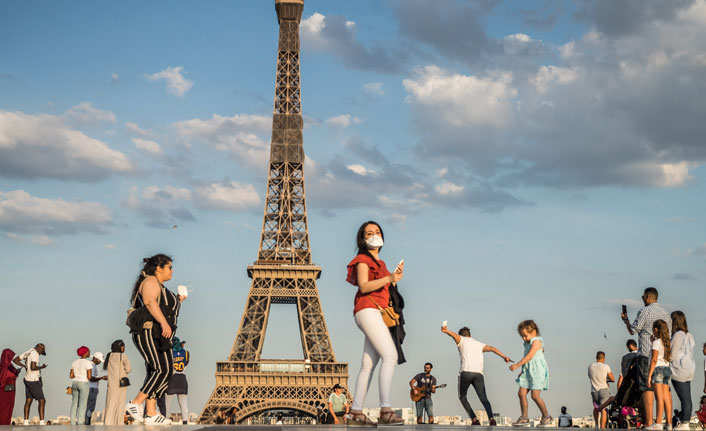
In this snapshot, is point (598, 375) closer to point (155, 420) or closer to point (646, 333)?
point (646, 333)

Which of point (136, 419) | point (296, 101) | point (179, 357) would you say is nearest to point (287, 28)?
point (296, 101)

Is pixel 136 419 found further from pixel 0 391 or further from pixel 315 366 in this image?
pixel 315 366

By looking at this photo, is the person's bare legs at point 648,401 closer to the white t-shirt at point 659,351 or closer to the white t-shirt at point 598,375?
the white t-shirt at point 659,351

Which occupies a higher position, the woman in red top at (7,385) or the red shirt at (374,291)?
the red shirt at (374,291)

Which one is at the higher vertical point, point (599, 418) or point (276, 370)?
point (276, 370)

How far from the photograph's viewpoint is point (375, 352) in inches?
399

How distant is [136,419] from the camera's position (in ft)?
37.1

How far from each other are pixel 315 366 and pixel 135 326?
164ft

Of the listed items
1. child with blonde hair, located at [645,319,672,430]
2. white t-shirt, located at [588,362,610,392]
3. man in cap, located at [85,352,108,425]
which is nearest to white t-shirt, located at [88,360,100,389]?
man in cap, located at [85,352,108,425]

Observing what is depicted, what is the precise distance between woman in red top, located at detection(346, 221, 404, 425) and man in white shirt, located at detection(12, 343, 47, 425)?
7.53 meters

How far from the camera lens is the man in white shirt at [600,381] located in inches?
619

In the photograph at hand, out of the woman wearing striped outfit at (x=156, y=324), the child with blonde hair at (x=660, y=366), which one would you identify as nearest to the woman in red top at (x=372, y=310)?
the woman wearing striped outfit at (x=156, y=324)

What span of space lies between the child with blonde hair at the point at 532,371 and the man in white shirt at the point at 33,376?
27.6 ft

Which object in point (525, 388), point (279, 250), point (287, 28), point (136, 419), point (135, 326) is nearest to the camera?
point (135, 326)
